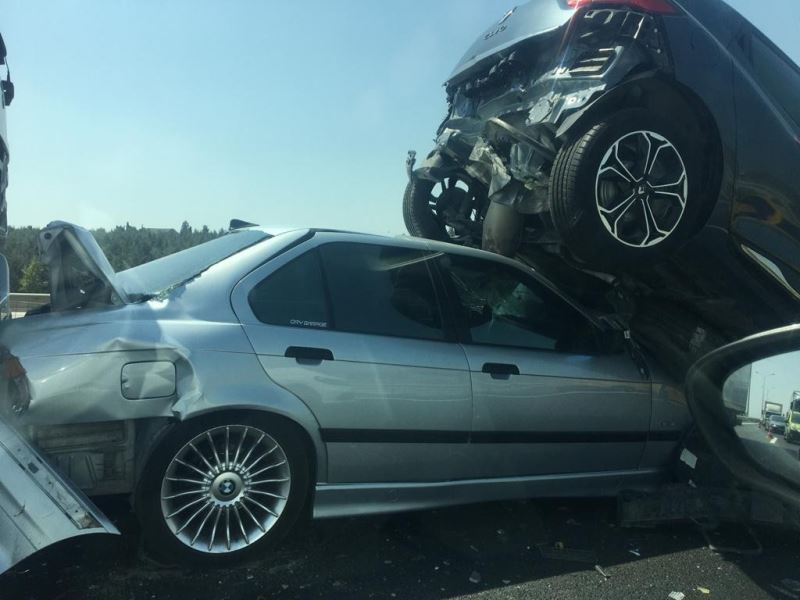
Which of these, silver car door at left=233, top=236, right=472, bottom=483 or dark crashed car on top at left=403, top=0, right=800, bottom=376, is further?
dark crashed car on top at left=403, top=0, right=800, bottom=376

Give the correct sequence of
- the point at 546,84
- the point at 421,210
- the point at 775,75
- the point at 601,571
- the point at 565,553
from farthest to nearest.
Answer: the point at 421,210 → the point at 775,75 → the point at 546,84 → the point at 565,553 → the point at 601,571

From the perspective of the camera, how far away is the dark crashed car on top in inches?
149

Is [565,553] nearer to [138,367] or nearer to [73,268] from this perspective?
[138,367]

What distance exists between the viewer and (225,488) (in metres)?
3.09

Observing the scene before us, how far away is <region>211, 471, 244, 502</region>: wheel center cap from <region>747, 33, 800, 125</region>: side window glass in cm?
384

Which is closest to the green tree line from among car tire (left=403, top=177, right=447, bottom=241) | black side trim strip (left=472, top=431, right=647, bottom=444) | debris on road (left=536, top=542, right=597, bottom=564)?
car tire (left=403, top=177, right=447, bottom=241)

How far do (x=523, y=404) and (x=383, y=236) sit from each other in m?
1.21

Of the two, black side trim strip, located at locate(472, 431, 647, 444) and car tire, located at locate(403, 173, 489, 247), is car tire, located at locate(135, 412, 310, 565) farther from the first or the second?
car tire, located at locate(403, 173, 489, 247)

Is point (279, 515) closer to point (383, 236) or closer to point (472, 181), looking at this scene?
point (383, 236)

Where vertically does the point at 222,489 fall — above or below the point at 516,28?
below

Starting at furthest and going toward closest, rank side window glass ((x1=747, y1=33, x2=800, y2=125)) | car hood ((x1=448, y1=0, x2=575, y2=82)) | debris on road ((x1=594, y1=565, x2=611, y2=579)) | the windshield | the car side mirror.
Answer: side window glass ((x1=747, y1=33, x2=800, y2=125)), car hood ((x1=448, y1=0, x2=575, y2=82)), the windshield, debris on road ((x1=594, y1=565, x2=611, y2=579)), the car side mirror

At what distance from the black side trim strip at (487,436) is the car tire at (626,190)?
38.6 inches

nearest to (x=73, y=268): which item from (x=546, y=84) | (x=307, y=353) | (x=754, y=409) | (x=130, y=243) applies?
(x=307, y=353)

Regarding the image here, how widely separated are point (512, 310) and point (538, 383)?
0.50 meters
